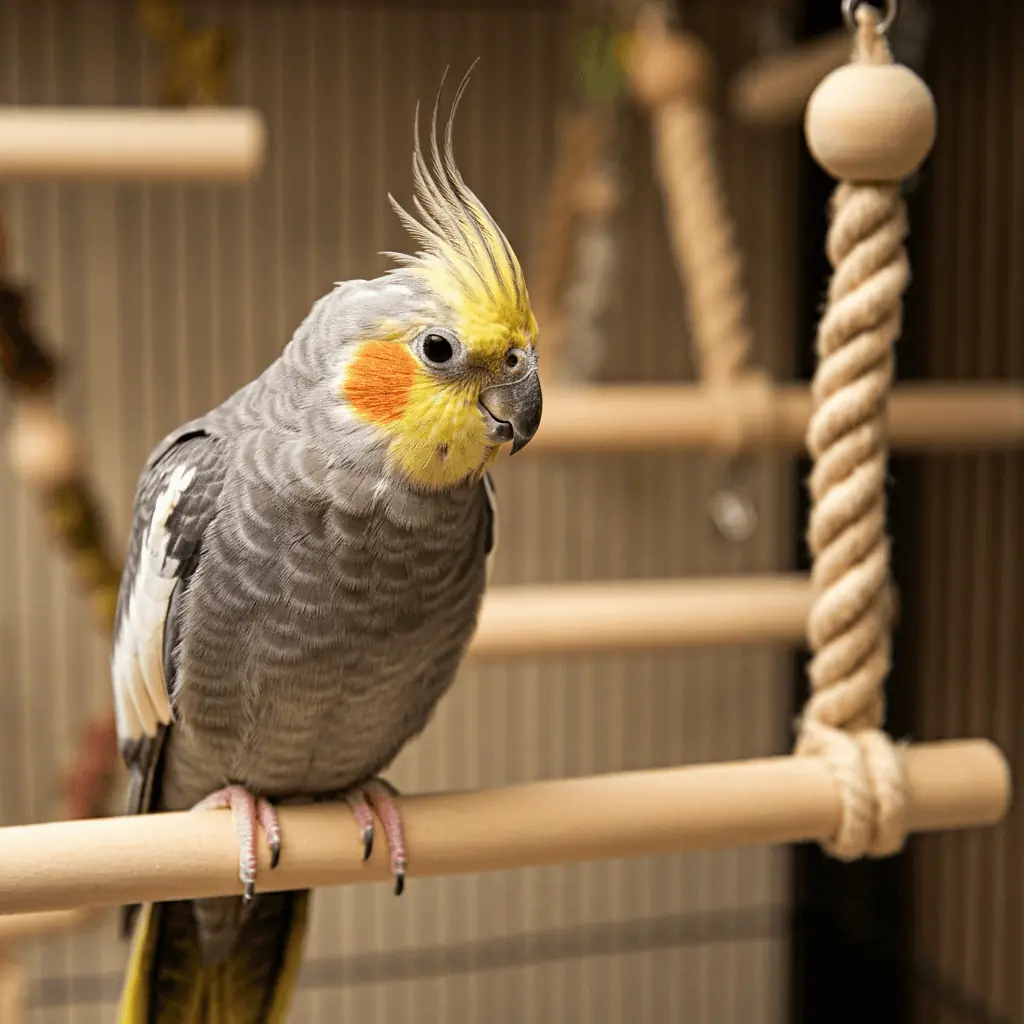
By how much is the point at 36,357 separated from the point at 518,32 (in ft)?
2.53

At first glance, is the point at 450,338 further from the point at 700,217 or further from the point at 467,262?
the point at 700,217

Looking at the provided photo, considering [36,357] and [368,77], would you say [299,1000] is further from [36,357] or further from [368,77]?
[368,77]

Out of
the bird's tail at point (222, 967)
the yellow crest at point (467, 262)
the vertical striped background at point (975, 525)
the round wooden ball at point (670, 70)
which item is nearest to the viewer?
the yellow crest at point (467, 262)

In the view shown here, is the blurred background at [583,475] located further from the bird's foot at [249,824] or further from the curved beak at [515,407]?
the curved beak at [515,407]

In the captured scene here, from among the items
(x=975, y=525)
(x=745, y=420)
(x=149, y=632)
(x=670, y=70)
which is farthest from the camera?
(x=975, y=525)

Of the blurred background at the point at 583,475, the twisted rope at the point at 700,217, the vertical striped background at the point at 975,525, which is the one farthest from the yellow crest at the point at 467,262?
the vertical striped background at the point at 975,525

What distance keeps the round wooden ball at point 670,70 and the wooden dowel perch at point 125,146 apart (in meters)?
0.46

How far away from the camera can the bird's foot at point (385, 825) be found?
567 millimetres

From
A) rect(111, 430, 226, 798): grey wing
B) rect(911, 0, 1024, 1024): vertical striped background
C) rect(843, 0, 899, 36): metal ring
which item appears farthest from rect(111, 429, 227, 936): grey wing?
rect(911, 0, 1024, 1024): vertical striped background

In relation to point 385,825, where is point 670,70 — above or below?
above

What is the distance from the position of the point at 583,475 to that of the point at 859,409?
3.01ft

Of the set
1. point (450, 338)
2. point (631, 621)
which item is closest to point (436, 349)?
point (450, 338)

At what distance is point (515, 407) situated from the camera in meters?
0.51

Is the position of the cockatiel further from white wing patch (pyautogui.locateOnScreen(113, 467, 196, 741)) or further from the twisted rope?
the twisted rope
